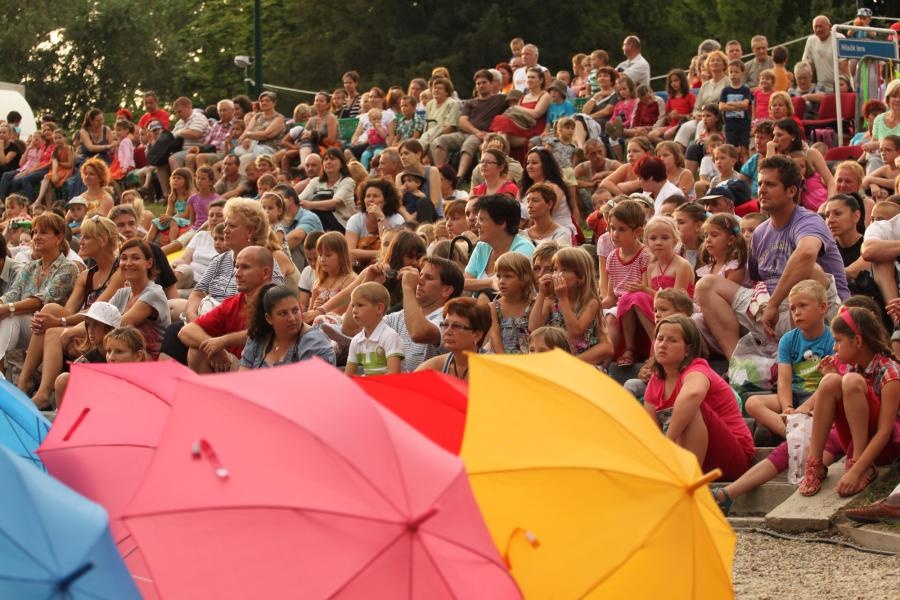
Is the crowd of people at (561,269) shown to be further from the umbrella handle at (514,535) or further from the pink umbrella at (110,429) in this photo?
the umbrella handle at (514,535)

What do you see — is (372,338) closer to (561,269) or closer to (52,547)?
(561,269)

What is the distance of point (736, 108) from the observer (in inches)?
683

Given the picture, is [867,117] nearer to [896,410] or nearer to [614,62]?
[896,410]

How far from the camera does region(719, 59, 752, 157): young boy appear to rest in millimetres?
17169

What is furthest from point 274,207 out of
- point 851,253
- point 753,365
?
point 753,365

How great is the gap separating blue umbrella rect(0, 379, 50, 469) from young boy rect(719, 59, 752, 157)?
35.3 feet

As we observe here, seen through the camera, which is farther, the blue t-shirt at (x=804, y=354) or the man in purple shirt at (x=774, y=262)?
the man in purple shirt at (x=774, y=262)

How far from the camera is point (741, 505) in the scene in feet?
28.9

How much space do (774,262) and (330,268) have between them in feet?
11.1

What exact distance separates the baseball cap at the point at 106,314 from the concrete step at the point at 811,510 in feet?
16.2

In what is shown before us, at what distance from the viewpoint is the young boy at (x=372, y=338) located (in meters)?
10.2

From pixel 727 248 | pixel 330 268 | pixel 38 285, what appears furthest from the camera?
pixel 38 285

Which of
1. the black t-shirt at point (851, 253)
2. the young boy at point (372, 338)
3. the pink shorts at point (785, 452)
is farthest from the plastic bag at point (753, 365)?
the young boy at point (372, 338)

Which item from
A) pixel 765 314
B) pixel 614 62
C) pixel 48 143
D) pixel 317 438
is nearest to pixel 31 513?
pixel 317 438
